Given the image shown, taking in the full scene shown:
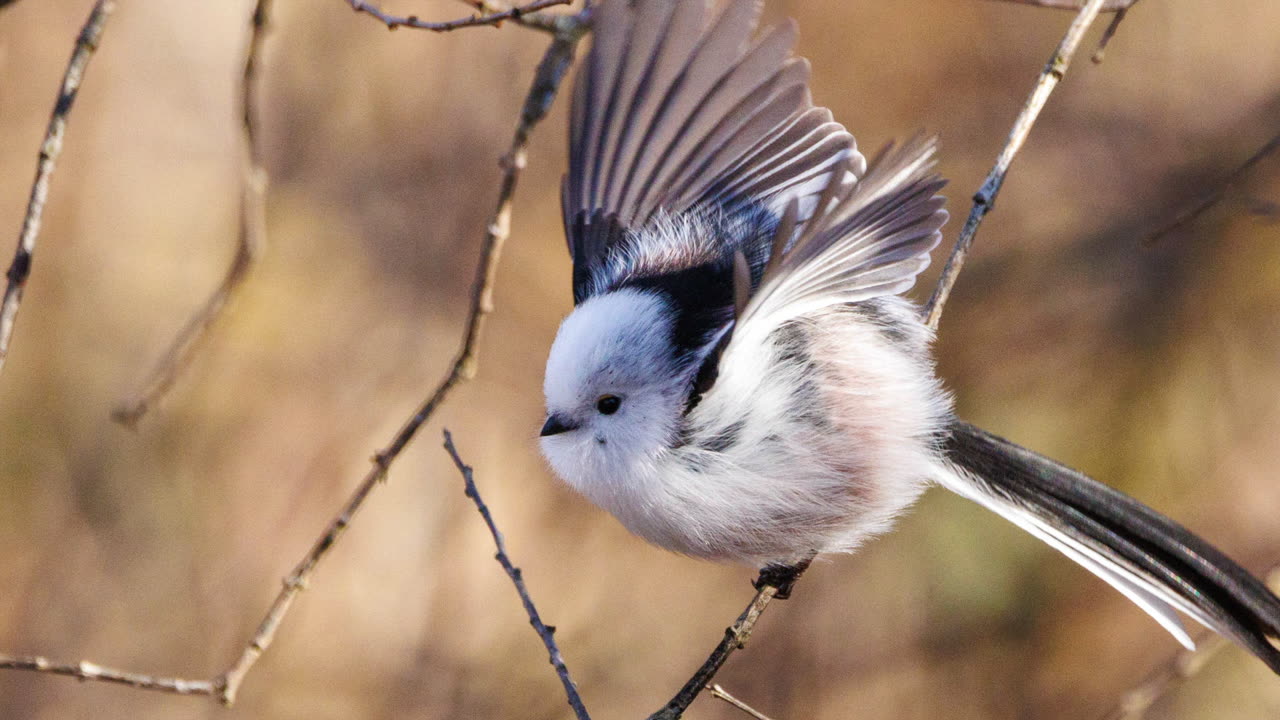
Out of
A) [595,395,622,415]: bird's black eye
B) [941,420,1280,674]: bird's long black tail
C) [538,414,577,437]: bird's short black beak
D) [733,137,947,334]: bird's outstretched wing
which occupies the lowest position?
[538,414,577,437]: bird's short black beak

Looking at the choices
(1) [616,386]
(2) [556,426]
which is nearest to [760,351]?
(1) [616,386]

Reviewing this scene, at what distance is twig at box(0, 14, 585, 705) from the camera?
5.15 ft

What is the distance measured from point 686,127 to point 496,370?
175cm

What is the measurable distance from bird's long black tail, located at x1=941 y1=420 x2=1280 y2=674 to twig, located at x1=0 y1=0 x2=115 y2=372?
158cm

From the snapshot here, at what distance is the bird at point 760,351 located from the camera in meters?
1.72

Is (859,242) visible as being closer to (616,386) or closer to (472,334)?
(616,386)

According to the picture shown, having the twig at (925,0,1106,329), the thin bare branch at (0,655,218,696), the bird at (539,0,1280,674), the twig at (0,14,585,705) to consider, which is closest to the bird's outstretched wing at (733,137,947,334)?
the bird at (539,0,1280,674)

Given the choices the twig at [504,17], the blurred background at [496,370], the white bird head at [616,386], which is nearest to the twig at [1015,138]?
the white bird head at [616,386]

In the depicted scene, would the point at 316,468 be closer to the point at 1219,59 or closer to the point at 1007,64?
the point at 1007,64

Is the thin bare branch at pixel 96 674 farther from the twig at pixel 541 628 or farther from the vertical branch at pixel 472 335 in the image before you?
the twig at pixel 541 628

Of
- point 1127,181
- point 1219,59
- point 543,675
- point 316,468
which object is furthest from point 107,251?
point 1219,59

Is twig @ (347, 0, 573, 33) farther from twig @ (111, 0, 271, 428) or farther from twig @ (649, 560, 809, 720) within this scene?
twig @ (649, 560, 809, 720)

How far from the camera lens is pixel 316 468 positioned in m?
3.54

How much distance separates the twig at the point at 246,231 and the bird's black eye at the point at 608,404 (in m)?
0.72
